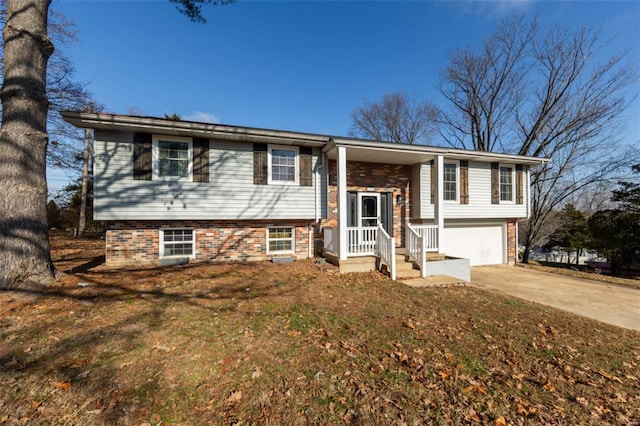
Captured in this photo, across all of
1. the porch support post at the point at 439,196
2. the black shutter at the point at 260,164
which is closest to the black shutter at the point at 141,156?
the black shutter at the point at 260,164

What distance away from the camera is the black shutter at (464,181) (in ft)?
34.7

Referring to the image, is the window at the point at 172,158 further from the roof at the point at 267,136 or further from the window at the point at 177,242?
the window at the point at 177,242

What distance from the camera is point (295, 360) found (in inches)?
116

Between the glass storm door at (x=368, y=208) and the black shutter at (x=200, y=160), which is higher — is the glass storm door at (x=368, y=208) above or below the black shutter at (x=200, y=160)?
below

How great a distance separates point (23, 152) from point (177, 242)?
3949 millimetres

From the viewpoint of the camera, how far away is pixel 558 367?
10.1 ft

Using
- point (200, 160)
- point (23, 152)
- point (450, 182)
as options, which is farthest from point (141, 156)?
point (450, 182)

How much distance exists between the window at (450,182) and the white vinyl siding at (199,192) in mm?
5332

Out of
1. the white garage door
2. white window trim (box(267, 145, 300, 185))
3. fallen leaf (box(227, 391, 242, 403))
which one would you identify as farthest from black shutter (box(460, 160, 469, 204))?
fallen leaf (box(227, 391, 242, 403))

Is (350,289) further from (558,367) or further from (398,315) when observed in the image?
(558,367)

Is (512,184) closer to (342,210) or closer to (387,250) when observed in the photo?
(387,250)

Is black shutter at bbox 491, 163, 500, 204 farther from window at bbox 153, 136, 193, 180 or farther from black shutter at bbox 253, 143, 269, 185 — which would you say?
window at bbox 153, 136, 193, 180

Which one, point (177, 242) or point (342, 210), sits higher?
point (342, 210)

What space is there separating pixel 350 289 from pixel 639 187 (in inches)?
593
